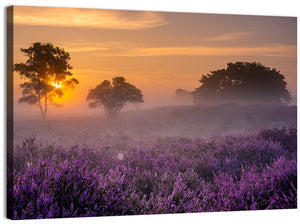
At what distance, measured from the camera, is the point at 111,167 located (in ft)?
21.8

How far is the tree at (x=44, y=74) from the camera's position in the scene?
240 inches

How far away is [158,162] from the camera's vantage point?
6934 millimetres

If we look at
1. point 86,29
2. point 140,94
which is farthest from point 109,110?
point 86,29

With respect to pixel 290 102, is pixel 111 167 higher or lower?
lower

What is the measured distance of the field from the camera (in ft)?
17.7

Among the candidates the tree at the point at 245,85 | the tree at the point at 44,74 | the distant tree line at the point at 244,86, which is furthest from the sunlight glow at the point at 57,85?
the tree at the point at 245,85

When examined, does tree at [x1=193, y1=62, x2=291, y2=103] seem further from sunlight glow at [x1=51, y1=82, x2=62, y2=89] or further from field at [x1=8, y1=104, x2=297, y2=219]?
sunlight glow at [x1=51, y1=82, x2=62, y2=89]

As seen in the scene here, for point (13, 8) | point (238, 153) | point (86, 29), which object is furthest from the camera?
point (238, 153)

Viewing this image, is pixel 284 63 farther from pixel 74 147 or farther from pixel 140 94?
pixel 74 147

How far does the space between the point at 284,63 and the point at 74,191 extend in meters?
3.89

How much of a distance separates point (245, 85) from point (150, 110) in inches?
63.5

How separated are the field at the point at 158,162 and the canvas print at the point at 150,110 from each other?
0.02 metres

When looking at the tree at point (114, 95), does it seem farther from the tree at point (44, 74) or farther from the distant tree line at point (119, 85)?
the tree at point (44, 74)

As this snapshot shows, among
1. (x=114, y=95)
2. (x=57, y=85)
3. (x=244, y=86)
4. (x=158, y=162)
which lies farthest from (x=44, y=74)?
(x=244, y=86)
